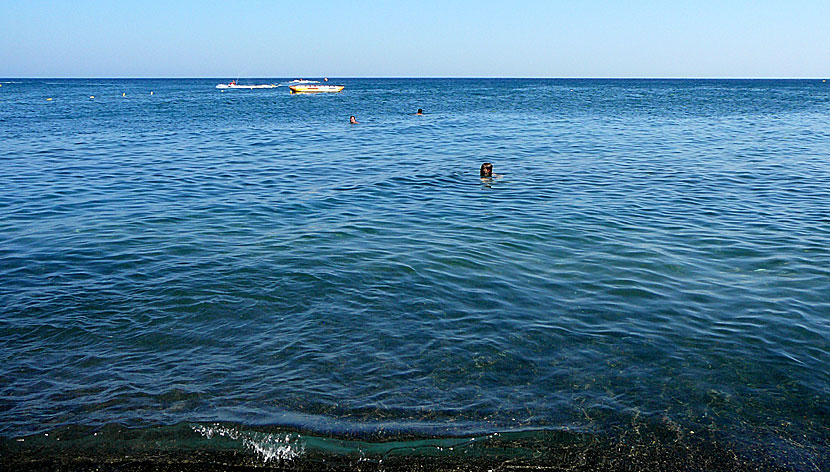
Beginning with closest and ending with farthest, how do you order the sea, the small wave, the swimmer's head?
the small wave → the sea → the swimmer's head

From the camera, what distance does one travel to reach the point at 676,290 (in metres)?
11.8

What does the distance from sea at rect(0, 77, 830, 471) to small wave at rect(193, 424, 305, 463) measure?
0.11 ft

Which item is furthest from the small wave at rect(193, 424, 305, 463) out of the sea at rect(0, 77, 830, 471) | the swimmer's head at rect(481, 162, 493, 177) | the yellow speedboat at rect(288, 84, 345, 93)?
the yellow speedboat at rect(288, 84, 345, 93)

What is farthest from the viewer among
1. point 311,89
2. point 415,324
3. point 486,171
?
point 311,89

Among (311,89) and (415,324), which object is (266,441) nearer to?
(415,324)

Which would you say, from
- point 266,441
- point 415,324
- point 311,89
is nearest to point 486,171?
point 415,324

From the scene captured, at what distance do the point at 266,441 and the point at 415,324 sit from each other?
12.3 feet

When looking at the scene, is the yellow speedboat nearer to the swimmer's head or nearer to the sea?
the swimmer's head

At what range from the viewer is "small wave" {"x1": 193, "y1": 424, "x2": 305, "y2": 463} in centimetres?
693

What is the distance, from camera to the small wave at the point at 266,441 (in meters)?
6.93

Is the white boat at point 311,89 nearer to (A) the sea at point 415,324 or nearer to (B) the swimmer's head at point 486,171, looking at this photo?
(B) the swimmer's head at point 486,171

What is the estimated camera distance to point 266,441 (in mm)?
7125

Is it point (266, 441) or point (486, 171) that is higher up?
point (486, 171)

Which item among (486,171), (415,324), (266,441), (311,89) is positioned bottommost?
(266,441)
